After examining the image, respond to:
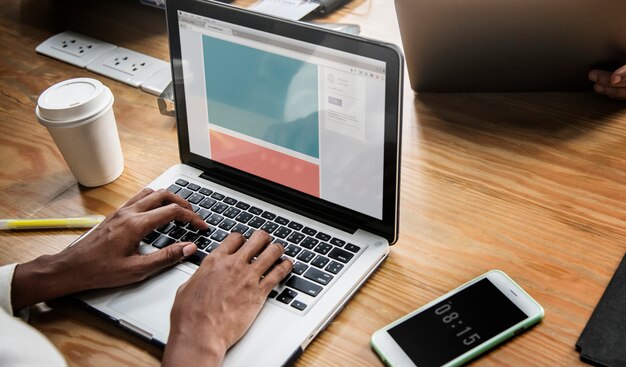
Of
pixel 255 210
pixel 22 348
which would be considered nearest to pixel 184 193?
pixel 255 210

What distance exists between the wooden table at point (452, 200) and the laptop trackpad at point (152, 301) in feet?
0.09

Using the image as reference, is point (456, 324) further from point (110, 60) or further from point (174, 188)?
point (110, 60)

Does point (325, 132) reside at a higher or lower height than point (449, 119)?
higher

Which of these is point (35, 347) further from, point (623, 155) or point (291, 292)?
point (623, 155)

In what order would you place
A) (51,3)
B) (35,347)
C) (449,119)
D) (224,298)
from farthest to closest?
1. (51,3)
2. (449,119)
3. (224,298)
4. (35,347)

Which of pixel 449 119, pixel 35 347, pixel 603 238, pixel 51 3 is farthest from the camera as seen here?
pixel 51 3

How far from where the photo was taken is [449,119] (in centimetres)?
119

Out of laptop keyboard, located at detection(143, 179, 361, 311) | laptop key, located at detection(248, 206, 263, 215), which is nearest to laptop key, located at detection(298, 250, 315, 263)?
laptop keyboard, located at detection(143, 179, 361, 311)

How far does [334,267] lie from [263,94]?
255 millimetres

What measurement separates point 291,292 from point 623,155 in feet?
1.91

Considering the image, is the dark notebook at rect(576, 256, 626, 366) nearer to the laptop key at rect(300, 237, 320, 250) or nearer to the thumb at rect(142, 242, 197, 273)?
the laptop key at rect(300, 237, 320, 250)

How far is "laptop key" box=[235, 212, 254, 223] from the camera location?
99cm

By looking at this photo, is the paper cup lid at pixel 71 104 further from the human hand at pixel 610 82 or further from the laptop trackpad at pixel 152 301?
the human hand at pixel 610 82

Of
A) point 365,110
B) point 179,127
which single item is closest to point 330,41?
point 365,110
